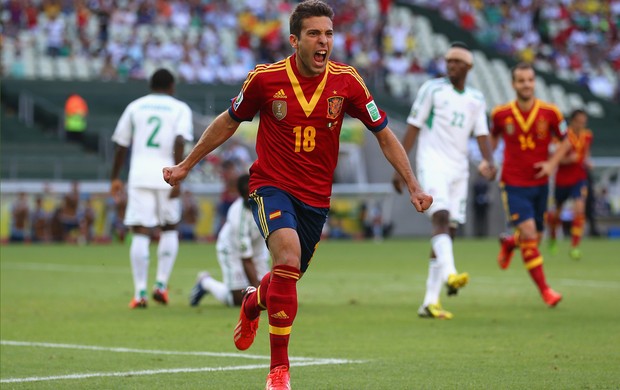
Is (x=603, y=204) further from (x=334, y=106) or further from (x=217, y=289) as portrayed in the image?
(x=334, y=106)

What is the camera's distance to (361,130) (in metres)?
36.9

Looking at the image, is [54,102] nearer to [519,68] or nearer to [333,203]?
[333,203]

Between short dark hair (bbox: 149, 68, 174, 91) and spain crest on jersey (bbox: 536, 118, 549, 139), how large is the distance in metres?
4.15

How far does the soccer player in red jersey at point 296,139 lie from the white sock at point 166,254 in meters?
6.19

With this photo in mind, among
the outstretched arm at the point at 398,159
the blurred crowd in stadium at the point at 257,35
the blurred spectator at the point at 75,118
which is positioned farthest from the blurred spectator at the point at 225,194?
the outstretched arm at the point at 398,159

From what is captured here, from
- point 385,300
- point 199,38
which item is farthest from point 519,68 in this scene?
point 199,38

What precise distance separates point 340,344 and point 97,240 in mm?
22538

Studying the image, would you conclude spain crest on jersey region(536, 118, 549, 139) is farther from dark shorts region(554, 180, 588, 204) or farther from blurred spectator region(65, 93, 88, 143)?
blurred spectator region(65, 93, 88, 143)

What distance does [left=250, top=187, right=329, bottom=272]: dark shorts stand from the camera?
7238 mm

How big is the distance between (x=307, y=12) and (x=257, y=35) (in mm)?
32351

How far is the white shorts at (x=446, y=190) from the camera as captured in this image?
12086 mm

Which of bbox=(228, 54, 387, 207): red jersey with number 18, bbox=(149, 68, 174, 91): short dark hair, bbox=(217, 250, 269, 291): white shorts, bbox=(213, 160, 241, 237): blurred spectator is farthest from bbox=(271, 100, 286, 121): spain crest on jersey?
bbox=(213, 160, 241, 237): blurred spectator

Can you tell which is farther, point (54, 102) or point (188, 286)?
point (54, 102)

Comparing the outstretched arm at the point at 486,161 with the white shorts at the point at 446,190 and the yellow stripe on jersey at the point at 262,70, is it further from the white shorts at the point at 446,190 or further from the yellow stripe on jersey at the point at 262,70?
the yellow stripe on jersey at the point at 262,70
